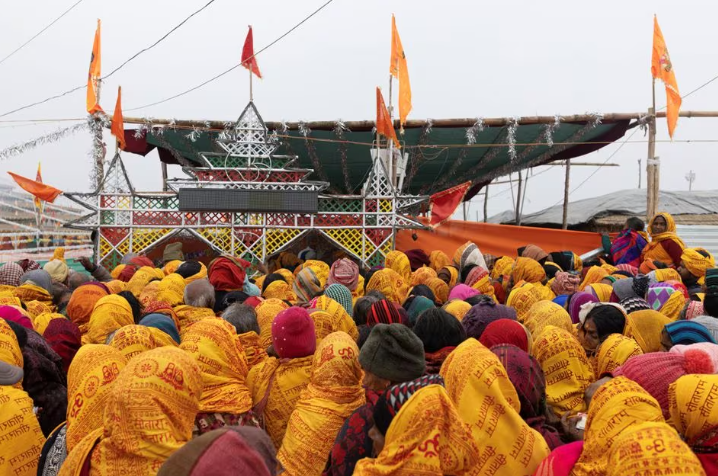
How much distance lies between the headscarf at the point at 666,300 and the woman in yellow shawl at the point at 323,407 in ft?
8.33

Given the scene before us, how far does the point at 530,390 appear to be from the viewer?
2150 mm

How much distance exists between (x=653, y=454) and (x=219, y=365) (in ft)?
5.65

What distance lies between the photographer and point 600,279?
211 inches

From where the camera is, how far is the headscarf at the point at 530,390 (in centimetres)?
214

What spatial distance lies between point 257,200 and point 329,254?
293 cm

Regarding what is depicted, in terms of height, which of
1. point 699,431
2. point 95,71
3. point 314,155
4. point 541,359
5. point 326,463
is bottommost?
point 326,463

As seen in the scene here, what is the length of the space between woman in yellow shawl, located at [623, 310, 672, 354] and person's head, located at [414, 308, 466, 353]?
1.01 meters

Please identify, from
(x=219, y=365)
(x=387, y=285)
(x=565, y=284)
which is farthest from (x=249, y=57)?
(x=219, y=365)

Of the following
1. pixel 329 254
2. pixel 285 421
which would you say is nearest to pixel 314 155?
pixel 329 254

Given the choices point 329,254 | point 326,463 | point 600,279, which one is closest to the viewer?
point 326,463

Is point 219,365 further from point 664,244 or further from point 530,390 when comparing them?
point 664,244

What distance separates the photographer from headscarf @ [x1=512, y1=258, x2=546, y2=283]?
6066mm

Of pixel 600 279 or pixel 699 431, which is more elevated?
pixel 699 431

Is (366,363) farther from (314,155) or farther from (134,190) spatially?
(314,155)
